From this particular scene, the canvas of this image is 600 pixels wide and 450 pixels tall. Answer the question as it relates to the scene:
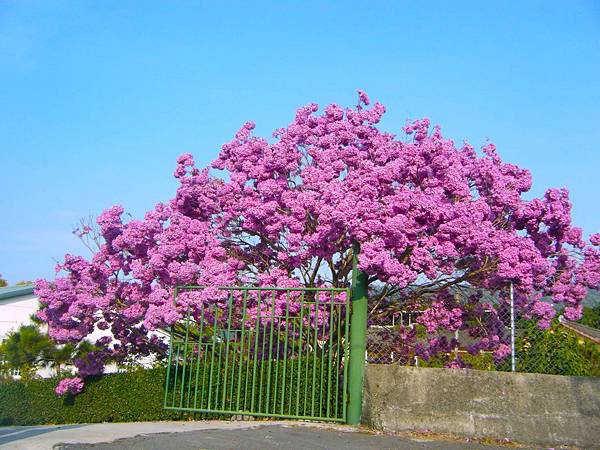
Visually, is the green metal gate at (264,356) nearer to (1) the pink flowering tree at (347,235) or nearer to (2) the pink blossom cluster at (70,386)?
(1) the pink flowering tree at (347,235)

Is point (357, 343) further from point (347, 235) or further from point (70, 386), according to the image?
point (70, 386)

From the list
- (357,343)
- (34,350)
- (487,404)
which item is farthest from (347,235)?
(34,350)

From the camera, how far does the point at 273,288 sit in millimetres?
10141

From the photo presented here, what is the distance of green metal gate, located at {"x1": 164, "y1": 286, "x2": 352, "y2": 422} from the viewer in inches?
393

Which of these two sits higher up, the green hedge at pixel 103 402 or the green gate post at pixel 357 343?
the green gate post at pixel 357 343

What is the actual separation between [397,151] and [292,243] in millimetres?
2265

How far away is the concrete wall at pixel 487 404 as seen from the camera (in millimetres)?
8727

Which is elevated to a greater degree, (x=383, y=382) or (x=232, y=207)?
(x=232, y=207)

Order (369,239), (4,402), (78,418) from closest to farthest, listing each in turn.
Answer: (369,239)
(78,418)
(4,402)

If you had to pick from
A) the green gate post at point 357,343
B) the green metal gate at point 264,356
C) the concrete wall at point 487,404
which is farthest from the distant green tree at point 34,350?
the concrete wall at point 487,404

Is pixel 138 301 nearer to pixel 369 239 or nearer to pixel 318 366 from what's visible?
pixel 318 366

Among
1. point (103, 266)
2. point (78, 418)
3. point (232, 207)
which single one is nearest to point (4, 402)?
point (78, 418)

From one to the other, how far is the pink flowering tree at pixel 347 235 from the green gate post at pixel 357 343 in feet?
0.88

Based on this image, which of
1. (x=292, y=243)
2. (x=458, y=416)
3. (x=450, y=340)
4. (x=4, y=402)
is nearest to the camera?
(x=458, y=416)
